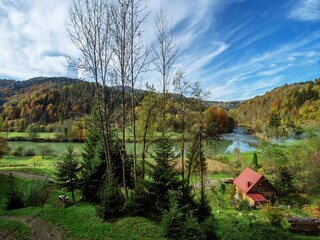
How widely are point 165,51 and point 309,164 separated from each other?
74.0ft

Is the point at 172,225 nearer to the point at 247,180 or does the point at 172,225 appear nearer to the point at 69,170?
the point at 69,170

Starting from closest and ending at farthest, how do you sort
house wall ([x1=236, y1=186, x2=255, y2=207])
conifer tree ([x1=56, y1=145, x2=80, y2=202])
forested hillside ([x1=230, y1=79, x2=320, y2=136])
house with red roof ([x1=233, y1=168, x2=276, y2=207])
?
conifer tree ([x1=56, y1=145, x2=80, y2=202])
house wall ([x1=236, y1=186, x2=255, y2=207])
house with red roof ([x1=233, y1=168, x2=276, y2=207])
forested hillside ([x1=230, y1=79, x2=320, y2=136])

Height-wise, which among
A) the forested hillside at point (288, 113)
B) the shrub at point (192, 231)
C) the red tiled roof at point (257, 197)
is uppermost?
the forested hillside at point (288, 113)

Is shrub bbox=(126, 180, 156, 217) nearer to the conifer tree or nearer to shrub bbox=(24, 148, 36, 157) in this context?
the conifer tree

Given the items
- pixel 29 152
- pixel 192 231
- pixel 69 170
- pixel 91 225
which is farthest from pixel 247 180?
pixel 29 152

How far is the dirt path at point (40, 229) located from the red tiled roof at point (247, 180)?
73.6ft

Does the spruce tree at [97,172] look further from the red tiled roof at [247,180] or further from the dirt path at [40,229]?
the red tiled roof at [247,180]

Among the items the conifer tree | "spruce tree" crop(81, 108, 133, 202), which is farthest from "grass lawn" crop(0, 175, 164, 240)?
the conifer tree

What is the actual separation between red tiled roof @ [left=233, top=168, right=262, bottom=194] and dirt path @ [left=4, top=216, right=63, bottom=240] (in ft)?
73.6

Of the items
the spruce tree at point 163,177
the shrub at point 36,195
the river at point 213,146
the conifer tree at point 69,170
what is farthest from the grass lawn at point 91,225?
the river at point 213,146

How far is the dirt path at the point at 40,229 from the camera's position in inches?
368

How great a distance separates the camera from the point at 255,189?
26.5 meters

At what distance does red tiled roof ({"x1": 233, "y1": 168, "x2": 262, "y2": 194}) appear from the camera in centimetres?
2649

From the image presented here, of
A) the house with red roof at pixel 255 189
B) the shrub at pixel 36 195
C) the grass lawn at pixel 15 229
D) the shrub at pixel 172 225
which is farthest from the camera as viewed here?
the house with red roof at pixel 255 189
